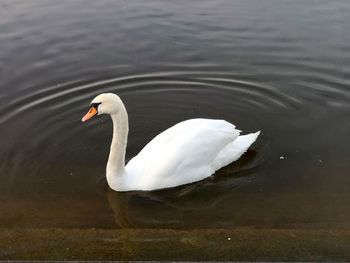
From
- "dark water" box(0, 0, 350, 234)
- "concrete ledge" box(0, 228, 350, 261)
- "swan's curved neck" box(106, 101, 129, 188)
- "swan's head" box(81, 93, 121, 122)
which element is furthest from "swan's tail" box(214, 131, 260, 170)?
"concrete ledge" box(0, 228, 350, 261)

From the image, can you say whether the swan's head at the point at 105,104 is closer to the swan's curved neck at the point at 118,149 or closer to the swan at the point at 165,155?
the swan at the point at 165,155

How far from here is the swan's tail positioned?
280 inches

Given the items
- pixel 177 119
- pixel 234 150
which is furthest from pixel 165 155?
pixel 177 119

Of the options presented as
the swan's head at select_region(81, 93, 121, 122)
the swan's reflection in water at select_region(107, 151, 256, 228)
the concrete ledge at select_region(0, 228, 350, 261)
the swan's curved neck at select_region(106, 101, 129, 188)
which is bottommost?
the swan's reflection in water at select_region(107, 151, 256, 228)

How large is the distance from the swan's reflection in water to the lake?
0.07 ft

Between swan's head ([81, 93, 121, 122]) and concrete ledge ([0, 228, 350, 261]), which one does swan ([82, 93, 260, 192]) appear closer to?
swan's head ([81, 93, 121, 122])

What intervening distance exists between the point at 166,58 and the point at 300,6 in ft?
12.9

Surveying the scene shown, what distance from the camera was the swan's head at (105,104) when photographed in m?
6.25

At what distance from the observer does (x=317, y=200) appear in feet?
21.1

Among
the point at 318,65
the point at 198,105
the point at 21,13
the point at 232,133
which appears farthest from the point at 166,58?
the point at 21,13

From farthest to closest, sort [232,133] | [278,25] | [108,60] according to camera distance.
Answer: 1. [278,25]
2. [108,60]
3. [232,133]

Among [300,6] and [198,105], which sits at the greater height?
[300,6]

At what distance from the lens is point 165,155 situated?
6.64 metres

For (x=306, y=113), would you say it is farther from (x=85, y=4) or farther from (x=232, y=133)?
(x=85, y=4)
